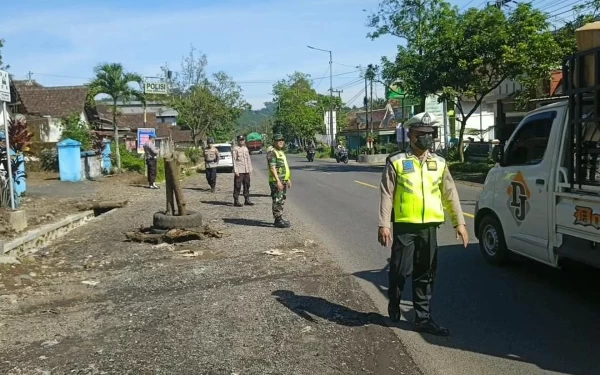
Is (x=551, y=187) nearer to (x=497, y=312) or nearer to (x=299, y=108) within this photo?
(x=497, y=312)

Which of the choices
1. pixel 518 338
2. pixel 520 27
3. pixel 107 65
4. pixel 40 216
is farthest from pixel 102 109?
pixel 518 338

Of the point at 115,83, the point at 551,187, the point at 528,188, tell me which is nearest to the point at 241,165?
the point at 528,188

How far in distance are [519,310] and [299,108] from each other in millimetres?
82240

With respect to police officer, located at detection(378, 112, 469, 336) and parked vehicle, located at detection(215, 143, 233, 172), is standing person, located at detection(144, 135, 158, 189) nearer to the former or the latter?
parked vehicle, located at detection(215, 143, 233, 172)

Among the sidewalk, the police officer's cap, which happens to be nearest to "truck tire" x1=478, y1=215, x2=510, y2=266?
the sidewalk

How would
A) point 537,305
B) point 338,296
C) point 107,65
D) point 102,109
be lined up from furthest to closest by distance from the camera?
point 102,109 → point 107,65 → point 338,296 → point 537,305

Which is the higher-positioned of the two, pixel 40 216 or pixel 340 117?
pixel 340 117

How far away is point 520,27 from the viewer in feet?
80.1

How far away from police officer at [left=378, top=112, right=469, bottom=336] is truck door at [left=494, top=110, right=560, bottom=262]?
155 cm

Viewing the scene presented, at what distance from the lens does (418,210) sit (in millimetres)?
4984

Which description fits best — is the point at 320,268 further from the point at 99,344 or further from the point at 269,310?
the point at 99,344

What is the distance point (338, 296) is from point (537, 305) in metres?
1.95

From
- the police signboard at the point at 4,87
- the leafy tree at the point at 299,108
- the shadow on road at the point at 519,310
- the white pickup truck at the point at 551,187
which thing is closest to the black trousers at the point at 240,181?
the police signboard at the point at 4,87

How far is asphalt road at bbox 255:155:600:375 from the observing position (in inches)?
174
